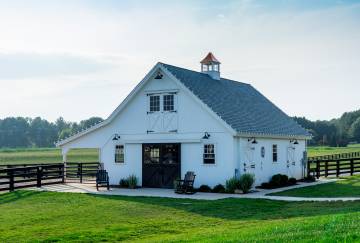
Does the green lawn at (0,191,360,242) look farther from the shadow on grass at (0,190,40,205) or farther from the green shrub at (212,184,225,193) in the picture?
the green shrub at (212,184,225,193)

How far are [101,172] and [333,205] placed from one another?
1267 centimetres

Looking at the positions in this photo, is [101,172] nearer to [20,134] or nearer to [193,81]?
[193,81]

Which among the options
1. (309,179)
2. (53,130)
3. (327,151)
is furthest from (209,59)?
(53,130)

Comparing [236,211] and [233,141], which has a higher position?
[233,141]

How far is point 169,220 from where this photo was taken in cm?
1664

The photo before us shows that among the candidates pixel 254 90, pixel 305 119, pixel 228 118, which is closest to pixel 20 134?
pixel 305 119

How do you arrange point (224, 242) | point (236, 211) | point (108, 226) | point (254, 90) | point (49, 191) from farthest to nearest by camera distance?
point (254, 90), point (49, 191), point (236, 211), point (108, 226), point (224, 242)

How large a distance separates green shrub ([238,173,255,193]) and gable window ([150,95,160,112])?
20.5 feet

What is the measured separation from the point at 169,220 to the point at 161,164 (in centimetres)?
1139

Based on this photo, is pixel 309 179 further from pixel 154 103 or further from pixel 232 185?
pixel 154 103

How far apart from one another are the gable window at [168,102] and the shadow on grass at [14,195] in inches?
309

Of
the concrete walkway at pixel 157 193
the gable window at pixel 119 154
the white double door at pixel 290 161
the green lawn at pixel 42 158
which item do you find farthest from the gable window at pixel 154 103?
the green lawn at pixel 42 158

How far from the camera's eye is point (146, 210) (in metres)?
18.9

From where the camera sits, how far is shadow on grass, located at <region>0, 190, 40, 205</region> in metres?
23.1
